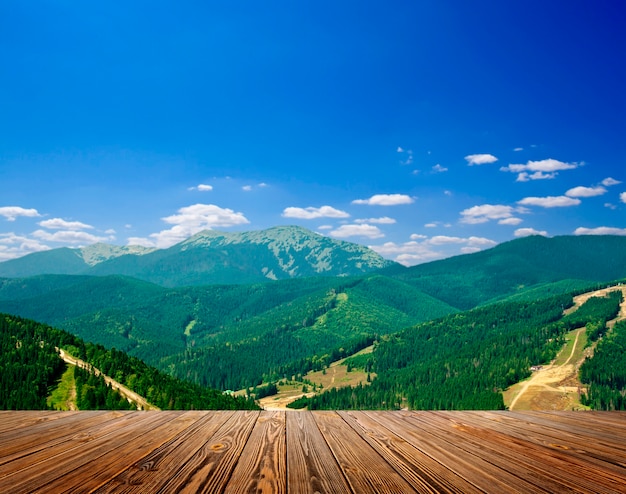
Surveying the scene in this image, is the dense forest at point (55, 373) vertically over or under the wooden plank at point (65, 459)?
under

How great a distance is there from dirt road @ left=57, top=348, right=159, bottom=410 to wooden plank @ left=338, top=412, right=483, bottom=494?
101m

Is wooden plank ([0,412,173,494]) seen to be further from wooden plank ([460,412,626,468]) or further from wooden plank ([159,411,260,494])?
wooden plank ([460,412,626,468])

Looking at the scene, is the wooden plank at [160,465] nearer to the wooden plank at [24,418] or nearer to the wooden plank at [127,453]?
the wooden plank at [127,453]

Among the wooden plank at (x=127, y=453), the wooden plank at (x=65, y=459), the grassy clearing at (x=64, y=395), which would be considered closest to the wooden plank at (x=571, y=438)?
the wooden plank at (x=127, y=453)

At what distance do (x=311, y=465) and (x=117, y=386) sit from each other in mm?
119902


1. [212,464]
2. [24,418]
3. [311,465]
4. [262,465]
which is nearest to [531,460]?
[311,465]

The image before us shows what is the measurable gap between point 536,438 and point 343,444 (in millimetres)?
3279

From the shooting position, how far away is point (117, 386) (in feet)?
356

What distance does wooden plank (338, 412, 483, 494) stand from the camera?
163 inches

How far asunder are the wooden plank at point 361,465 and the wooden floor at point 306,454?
15 millimetres

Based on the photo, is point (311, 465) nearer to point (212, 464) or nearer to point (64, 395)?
point (212, 464)

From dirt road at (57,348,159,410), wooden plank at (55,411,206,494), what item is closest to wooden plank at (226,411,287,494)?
wooden plank at (55,411,206,494)

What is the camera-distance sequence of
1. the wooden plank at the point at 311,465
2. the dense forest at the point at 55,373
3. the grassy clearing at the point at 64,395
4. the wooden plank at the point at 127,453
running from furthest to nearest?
the grassy clearing at the point at 64,395, the dense forest at the point at 55,373, the wooden plank at the point at 127,453, the wooden plank at the point at 311,465

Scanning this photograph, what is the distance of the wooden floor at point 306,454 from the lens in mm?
4207
